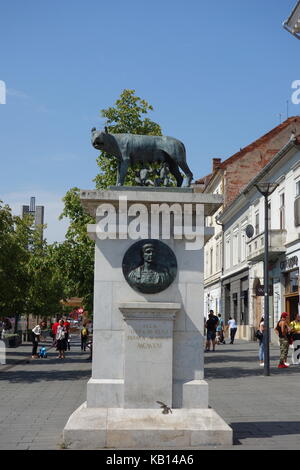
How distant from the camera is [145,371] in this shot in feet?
22.4

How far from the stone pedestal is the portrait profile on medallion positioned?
0.25 feet

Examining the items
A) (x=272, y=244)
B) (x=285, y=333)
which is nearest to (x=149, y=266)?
(x=285, y=333)

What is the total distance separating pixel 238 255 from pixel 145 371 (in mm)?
38170

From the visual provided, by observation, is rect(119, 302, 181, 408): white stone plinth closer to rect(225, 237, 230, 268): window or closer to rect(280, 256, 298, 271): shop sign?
rect(280, 256, 298, 271): shop sign

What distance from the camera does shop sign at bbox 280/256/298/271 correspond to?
2947 cm

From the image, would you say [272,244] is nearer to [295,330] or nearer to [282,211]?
[282,211]

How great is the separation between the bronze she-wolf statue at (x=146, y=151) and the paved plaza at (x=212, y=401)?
343cm

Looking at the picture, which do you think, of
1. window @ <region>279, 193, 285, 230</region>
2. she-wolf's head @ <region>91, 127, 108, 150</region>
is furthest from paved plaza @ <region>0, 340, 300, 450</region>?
window @ <region>279, 193, 285, 230</region>

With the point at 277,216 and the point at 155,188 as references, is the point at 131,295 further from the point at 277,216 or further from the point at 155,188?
the point at 277,216

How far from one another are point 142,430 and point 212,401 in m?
5.11

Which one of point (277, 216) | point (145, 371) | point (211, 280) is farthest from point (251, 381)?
point (211, 280)

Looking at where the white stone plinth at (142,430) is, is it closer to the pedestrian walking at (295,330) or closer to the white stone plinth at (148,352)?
the white stone plinth at (148,352)

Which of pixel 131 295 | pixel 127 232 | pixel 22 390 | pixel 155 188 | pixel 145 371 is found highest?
pixel 155 188

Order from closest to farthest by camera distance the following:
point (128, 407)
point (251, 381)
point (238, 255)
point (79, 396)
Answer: point (128, 407) < point (79, 396) < point (251, 381) < point (238, 255)
